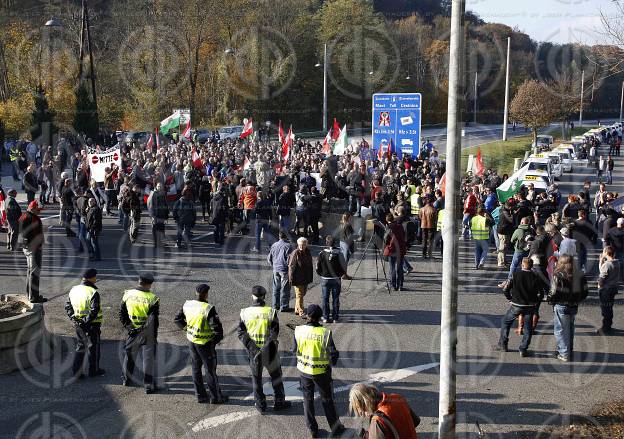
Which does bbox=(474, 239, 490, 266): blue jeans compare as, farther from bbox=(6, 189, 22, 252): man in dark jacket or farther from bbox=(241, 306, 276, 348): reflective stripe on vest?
bbox=(6, 189, 22, 252): man in dark jacket

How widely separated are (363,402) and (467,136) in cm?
6550

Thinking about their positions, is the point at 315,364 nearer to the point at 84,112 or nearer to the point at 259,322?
the point at 259,322

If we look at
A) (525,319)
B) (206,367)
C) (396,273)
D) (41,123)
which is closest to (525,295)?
(525,319)

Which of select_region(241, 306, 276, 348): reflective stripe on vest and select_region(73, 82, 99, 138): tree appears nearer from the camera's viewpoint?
Answer: select_region(241, 306, 276, 348): reflective stripe on vest

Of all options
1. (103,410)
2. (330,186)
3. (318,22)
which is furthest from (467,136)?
(103,410)

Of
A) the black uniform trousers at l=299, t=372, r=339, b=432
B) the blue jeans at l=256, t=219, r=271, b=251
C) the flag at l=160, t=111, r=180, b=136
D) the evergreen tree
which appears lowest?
the black uniform trousers at l=299, t=372, r=339, b=432

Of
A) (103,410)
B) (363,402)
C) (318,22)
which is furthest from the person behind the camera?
(318,22)

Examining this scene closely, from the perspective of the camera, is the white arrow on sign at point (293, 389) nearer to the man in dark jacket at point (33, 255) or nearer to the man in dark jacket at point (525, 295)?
the man in dark jacket at point (525, 295)

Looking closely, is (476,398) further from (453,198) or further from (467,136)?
(467,136)

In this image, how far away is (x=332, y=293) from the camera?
40.0 ft

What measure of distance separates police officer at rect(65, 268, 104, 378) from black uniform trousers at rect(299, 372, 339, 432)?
315cm

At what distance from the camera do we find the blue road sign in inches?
975

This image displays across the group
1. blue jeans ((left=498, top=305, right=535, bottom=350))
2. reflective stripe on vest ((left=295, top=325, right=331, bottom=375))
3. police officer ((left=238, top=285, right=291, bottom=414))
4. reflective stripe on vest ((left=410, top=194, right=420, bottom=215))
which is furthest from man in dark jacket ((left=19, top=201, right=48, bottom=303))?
reflective stripe on vest ((left=410, top=194, right=420, bottom=215))

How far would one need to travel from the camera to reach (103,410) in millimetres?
8641
